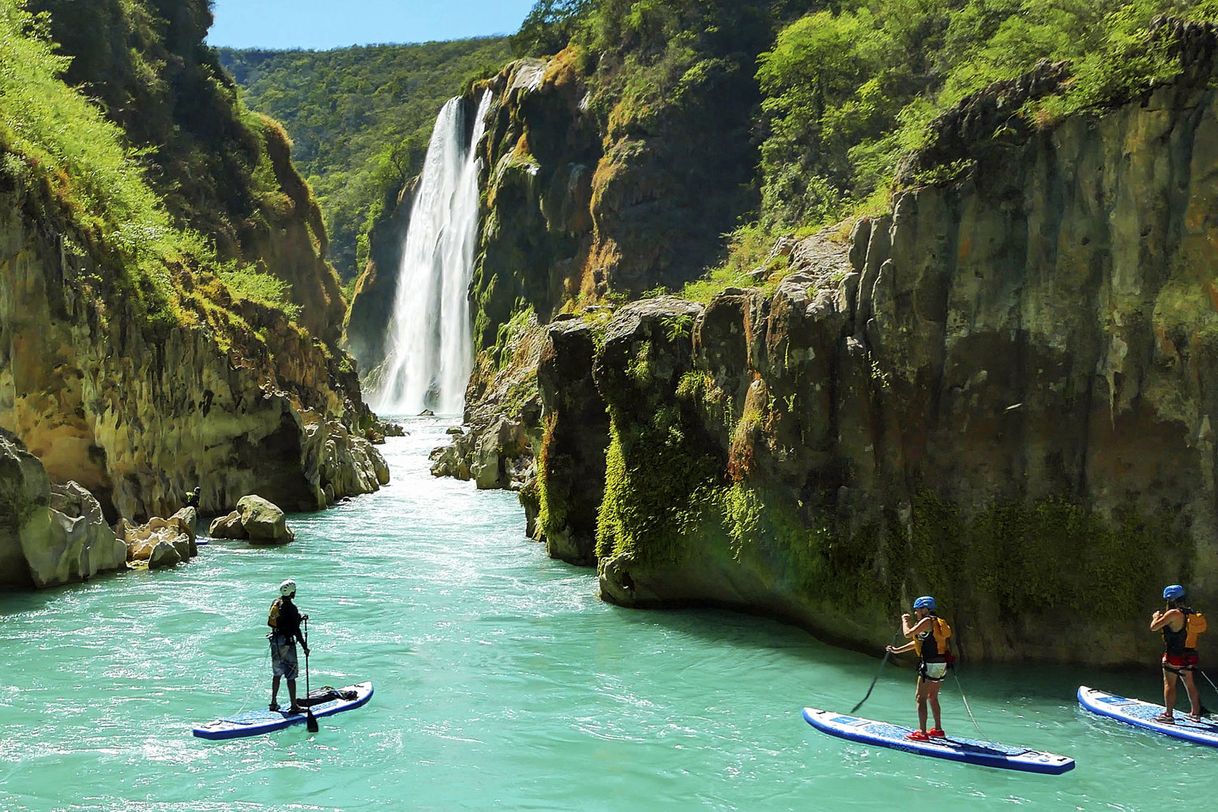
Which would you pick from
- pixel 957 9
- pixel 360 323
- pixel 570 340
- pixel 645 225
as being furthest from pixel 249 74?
pixel 570 340

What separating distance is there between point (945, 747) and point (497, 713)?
5027 mm

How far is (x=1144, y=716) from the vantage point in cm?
1134

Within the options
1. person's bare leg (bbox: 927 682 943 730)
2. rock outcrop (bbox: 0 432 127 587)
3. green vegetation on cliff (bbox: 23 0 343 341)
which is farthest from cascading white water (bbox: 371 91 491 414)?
person's bare leg (bbox: 927 682 943 730)

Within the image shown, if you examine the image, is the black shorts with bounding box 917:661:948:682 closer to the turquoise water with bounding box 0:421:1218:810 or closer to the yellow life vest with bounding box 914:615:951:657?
the yellow life vest with bounding box 914:615:951:657

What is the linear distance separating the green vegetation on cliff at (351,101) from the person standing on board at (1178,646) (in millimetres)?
89088

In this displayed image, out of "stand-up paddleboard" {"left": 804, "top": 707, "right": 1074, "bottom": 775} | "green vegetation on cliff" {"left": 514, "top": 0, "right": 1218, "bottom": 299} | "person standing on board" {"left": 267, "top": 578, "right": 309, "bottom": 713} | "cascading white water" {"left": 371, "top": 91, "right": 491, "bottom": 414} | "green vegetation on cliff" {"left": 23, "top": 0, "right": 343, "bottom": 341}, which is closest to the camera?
"stand-up paddleboard" {"left": 804, "top": 707, "right": 1074, "bottom": 775}

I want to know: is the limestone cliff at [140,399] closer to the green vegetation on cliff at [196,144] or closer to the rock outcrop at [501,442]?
the rock outcrop at [501,442]

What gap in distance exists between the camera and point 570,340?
67.4ft

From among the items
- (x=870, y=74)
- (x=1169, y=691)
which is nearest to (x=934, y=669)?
(x=1169, y=691)

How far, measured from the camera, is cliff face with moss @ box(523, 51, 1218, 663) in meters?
12.4

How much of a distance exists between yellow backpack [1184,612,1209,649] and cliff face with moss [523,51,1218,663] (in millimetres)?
1619

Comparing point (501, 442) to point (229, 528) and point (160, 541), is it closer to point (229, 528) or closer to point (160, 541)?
point (229, 528)

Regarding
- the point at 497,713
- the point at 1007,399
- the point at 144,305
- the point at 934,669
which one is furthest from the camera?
the point at 144,305

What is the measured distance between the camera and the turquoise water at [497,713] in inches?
388
